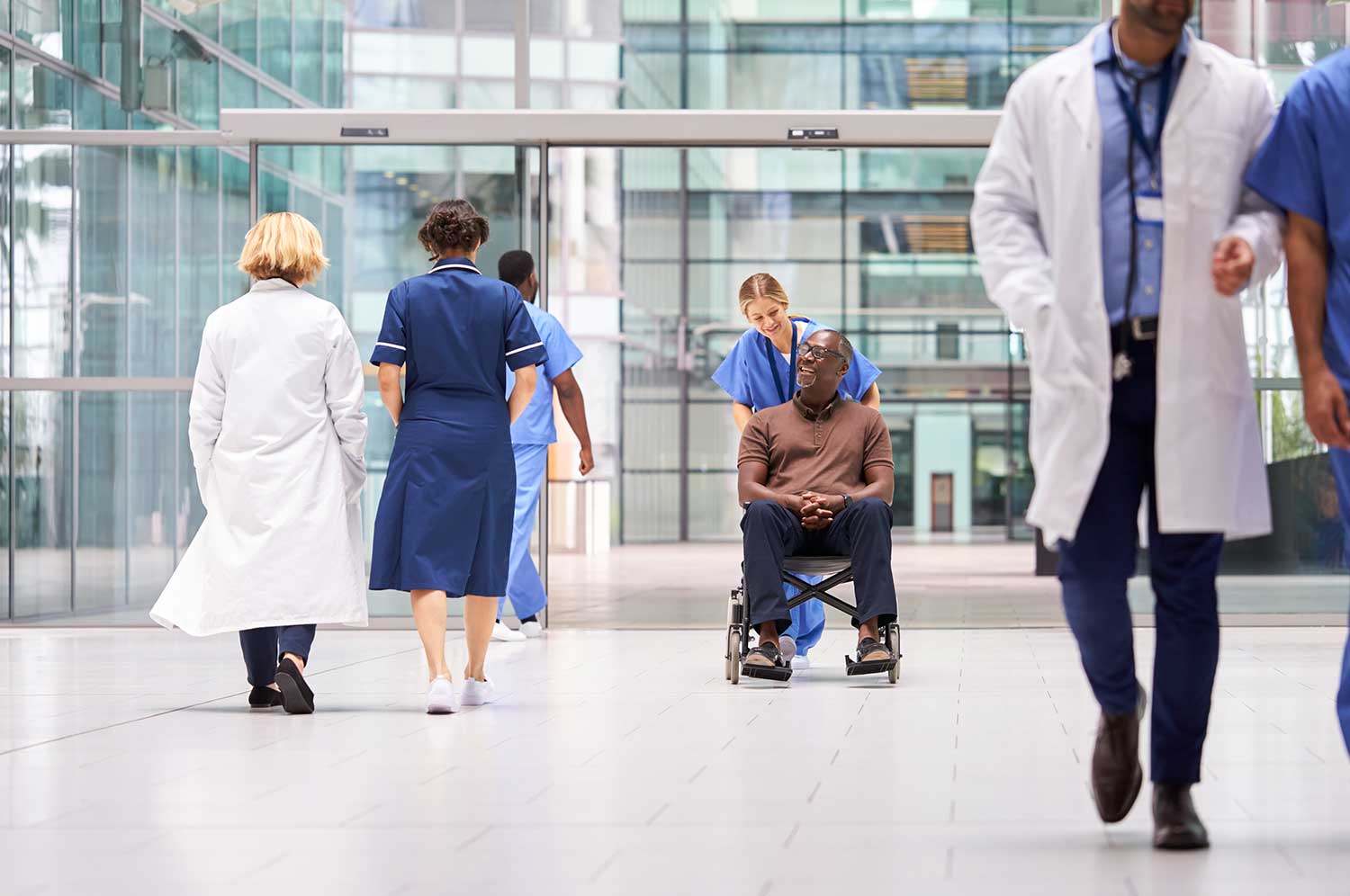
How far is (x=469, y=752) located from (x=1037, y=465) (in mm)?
2056

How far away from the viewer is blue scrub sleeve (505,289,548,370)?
6.05 meters

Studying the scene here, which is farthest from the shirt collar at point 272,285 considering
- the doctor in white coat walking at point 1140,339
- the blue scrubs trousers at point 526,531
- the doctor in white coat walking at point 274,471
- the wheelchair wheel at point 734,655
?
the doctor in white coat walking at point 1140,339

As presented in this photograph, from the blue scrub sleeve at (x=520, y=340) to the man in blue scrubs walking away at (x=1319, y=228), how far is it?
308 cm

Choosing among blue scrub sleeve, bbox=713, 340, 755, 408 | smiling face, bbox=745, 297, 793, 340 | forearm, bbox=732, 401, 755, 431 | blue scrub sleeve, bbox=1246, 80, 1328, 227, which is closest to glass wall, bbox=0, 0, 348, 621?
blue scrub sleeve, bbox=713, 340, 755, 408

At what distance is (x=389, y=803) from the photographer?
4012 millimetres

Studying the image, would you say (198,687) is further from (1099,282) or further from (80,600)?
(1099,282)

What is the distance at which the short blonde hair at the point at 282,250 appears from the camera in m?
6.04

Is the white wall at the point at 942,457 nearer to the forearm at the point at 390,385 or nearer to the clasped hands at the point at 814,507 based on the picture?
the clasped hands at the point at 814,507

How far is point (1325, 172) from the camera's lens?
3.31 m

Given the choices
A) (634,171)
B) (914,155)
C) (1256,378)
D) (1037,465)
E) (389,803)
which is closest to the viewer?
(1037,465)

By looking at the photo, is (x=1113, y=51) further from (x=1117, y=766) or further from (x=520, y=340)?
(x=520, y=340)

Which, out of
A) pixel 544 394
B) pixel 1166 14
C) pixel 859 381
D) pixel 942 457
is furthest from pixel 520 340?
pixel 942 457

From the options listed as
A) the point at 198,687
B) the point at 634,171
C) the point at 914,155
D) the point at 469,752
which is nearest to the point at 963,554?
the point at 914,155

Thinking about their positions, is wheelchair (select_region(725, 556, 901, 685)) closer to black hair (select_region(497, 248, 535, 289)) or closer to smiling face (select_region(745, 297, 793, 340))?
smiling face (select_region(745, 297, 793, 340))
